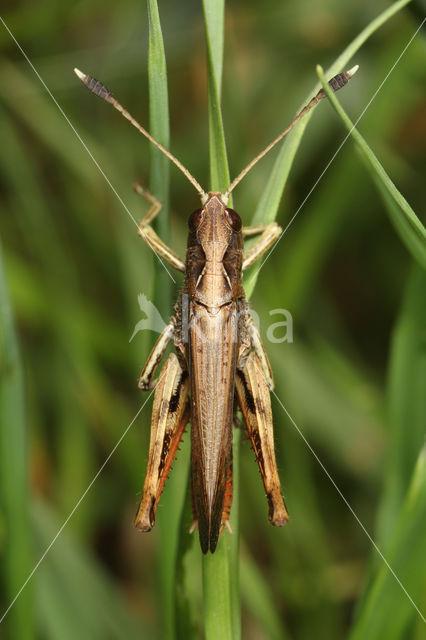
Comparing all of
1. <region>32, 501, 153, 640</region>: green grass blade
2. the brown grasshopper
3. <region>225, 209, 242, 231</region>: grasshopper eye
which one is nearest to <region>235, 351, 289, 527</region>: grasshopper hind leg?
the brown grasshopper

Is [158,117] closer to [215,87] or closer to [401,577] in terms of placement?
[215,87]

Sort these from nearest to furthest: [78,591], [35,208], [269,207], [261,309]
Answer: [269,207] < [78,591] < [261,309] < [35,208]

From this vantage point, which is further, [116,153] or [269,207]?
[116,153]

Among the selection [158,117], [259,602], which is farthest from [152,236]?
[259,602]

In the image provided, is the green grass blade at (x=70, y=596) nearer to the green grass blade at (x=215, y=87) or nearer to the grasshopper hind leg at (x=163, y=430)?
the grasshopper hind leg at (x=163, y=430)

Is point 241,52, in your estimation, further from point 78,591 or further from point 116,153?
point 78,591

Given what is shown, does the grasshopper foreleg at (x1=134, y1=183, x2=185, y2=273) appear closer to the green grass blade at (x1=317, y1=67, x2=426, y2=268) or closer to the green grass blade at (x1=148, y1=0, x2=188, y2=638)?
the green grass blade at (x1=148, y1=0, x2=188, y2=638)

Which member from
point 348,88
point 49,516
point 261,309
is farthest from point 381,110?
point 49,516
